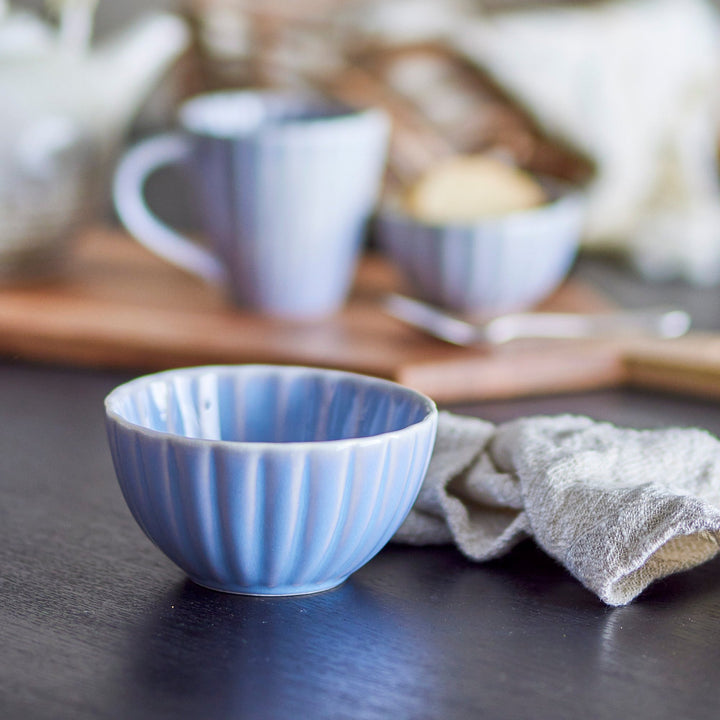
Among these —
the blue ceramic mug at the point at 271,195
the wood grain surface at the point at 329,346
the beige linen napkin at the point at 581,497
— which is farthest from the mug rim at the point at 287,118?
the beige linen napkin at the point at 581,497

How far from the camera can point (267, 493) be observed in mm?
395

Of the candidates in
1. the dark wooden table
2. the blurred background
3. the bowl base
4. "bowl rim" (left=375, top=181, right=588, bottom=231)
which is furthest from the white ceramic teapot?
the bowl base

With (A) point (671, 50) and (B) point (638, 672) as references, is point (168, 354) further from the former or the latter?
(A) point (671, 50)

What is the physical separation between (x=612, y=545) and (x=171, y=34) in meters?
0.64

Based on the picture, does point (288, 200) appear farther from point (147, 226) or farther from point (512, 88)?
point (512, 88)

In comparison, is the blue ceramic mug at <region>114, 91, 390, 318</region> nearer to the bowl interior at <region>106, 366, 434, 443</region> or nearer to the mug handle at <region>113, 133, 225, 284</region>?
the mug handle at <region>113, 133, 225, 284</region>

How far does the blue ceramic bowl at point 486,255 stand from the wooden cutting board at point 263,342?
0.04 m

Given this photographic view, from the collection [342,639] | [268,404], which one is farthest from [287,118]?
[342,639]

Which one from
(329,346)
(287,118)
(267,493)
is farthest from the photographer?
(287,118)

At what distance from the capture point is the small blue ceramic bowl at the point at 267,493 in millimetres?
393

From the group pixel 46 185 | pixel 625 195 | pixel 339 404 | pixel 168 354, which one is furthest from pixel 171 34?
pixel 339 404

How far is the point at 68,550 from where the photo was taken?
482mm

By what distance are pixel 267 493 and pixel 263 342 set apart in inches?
15.8

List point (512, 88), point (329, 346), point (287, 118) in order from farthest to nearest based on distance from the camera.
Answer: point (512, 88)
point (287, 118)
point (329, 346)
